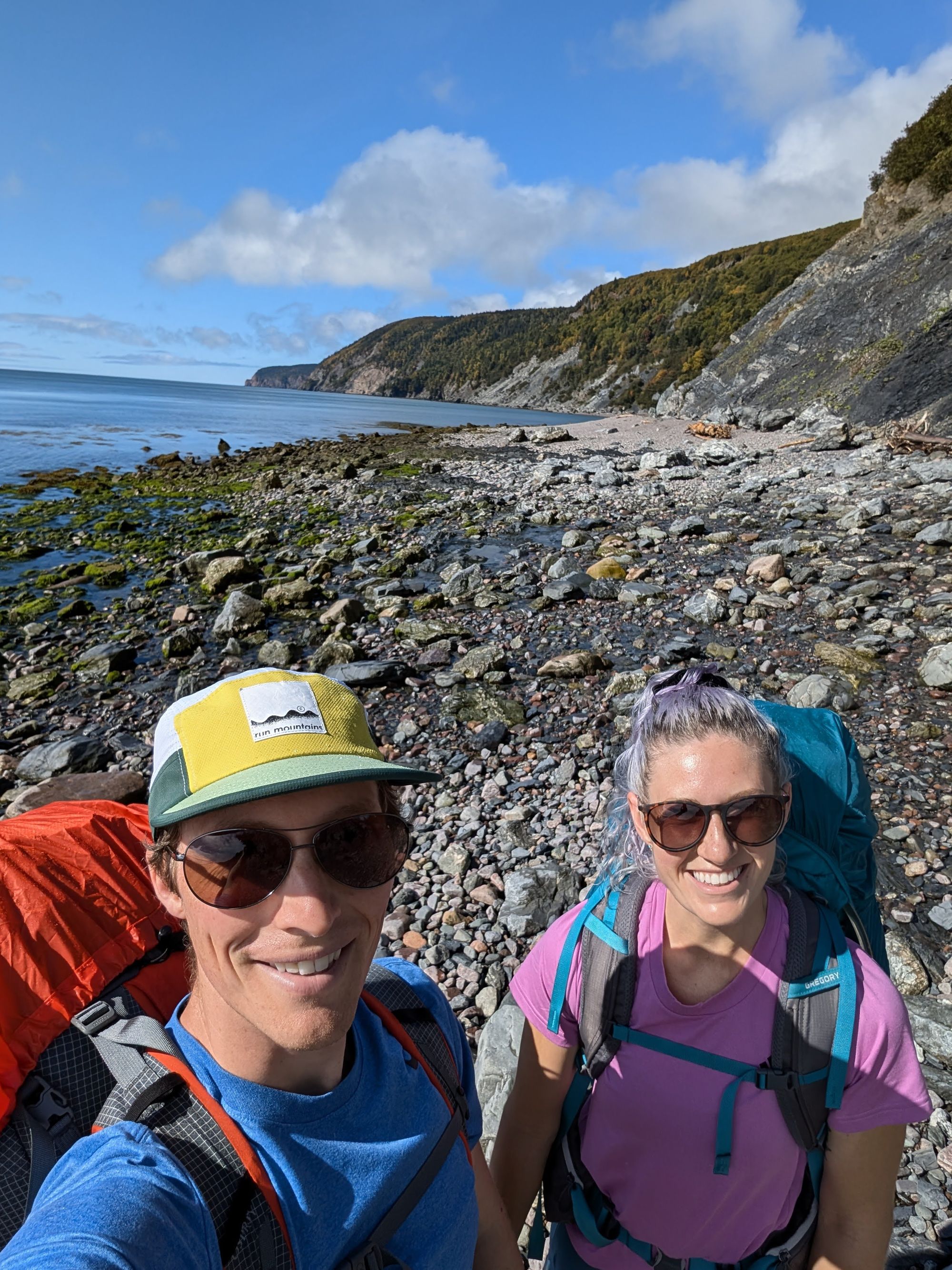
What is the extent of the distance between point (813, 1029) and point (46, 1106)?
1.92 metres

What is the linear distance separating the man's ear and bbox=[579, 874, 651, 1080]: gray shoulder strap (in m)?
1.22

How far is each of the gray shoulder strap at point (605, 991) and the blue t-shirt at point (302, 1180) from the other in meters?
0.38

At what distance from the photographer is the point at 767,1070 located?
187cm

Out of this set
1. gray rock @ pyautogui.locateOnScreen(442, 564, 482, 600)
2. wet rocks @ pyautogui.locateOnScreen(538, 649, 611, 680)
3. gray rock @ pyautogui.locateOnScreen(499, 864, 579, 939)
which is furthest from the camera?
gray rock @ pyautogui.locateOnScreen(442, 564, 482, 600)

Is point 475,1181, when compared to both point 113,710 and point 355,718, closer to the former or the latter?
point 355,718

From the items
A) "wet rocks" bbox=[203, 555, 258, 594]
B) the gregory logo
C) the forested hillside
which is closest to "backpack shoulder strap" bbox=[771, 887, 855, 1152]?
the gregory logo

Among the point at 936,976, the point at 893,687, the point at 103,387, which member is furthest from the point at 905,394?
the point at 103,387

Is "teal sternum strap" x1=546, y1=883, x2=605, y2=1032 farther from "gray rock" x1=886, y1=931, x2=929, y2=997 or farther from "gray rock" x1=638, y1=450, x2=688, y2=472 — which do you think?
"gray rock" x1=638, y1=450, x2=688, y2=472

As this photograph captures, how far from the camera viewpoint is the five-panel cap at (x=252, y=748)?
1465 mm

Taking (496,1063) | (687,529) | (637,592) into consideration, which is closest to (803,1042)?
(496,1063)

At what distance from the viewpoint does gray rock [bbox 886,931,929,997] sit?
404 cm

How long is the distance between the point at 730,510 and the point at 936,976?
45.4 feet

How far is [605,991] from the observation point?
6.79 ft

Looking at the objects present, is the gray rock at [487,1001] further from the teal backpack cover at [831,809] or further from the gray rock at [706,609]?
the gray rock at [706,609]
